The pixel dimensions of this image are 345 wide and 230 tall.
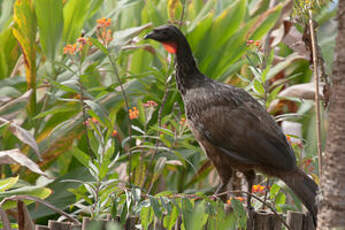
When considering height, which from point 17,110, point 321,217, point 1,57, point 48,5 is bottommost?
point 321,217

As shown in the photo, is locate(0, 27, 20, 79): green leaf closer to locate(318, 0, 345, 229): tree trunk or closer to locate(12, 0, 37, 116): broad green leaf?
locate(12, 0, 37, 116): broad green leaf

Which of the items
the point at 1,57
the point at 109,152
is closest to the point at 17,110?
the point at 1,57

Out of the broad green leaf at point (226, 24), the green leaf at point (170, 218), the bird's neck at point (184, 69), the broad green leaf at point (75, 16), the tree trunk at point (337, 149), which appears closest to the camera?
the tree trunk at point (337, 149)

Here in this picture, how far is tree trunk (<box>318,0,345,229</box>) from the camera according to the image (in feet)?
5.67

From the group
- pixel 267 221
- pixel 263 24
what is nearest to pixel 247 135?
pixel 267 221

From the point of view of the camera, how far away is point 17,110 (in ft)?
12.6

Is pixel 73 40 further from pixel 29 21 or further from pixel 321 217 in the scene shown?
pixel 321 217

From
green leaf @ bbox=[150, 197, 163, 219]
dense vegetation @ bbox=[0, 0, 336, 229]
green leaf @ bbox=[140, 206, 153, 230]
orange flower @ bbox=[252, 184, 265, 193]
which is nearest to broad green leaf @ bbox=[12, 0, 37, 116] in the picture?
dense vegetation @ bbox=[0, 0, 336, 229]

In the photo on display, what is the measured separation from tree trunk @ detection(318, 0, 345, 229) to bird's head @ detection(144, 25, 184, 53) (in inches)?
51.3

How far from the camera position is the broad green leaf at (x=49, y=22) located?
3793mm

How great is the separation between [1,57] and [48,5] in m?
0.61

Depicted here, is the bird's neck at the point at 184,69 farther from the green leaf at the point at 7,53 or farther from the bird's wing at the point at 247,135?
the green leaf at the point at 7,53

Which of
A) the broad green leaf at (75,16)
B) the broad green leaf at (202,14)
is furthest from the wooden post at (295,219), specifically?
the broad green leaf at (202,14)

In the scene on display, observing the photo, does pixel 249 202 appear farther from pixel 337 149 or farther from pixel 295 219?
pixel 337 149
